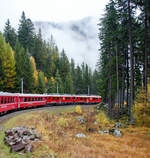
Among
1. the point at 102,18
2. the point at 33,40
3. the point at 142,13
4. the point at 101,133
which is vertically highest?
the point at 33,40

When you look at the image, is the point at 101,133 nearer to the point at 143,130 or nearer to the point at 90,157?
the point at 143,130

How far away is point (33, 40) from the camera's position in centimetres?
6844

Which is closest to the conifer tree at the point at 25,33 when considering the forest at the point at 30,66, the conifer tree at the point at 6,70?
the forest at the point at 30,66

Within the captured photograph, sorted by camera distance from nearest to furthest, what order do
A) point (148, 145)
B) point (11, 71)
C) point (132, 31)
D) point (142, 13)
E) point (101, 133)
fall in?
point (148, 145), point (101, 133), point (142, 13), point (132, 31), point (11, 71)

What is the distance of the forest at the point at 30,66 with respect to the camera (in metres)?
34.4

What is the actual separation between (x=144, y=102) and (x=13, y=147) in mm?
10159

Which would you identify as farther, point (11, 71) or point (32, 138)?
point (11, 71)

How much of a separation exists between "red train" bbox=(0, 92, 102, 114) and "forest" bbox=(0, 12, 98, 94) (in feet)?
14.3

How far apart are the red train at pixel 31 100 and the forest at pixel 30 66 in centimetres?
437

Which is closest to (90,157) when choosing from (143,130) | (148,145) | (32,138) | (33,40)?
(32,138)

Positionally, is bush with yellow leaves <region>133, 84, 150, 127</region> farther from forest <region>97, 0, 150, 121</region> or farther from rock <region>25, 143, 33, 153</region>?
rock <region>25, 143, 33, 153</region>

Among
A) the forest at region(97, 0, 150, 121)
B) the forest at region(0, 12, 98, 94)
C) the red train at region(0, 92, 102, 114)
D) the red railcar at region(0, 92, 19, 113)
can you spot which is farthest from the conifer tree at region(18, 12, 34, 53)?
the forest at region(97, 0, 150, 121)

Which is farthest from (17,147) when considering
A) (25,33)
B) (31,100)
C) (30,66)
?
(25,33)

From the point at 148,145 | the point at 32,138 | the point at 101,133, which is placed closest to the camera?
the point at 32,138
